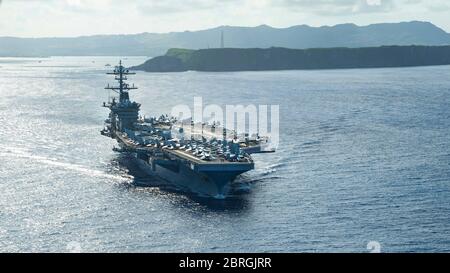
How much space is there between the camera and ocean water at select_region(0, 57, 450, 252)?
139 ft

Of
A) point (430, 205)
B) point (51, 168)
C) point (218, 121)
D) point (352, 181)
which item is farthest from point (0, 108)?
point (430, 205)

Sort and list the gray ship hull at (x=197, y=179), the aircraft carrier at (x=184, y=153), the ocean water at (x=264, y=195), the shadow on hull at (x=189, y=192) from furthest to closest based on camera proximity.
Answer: the aircraft carrier at (x=184, y=153), the gray ship hull at (x=197, y=179), the shadow on hull at (x=189, y=192), the ocean water at (x=264, y=195)

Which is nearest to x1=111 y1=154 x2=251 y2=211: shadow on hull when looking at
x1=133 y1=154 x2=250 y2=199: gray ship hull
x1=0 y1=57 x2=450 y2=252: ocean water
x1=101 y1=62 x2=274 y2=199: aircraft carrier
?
x1=0 y1=57 x2=450 y2=252: ocean water

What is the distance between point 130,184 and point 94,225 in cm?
1591

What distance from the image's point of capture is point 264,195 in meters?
55.5

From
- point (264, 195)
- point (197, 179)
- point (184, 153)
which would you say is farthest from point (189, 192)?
point (264, 195)

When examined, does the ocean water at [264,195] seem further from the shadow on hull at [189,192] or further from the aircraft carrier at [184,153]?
the aircraft carrier at [184,153]

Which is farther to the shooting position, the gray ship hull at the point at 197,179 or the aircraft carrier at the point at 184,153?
the aircraft carrier at the point at 184,153

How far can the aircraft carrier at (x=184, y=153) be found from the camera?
56219 mm

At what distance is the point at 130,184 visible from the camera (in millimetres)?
61781

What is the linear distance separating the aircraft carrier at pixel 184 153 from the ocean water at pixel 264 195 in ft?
6.13

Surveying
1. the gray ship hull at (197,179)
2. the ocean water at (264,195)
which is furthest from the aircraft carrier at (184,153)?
the ocean water at (264,195)

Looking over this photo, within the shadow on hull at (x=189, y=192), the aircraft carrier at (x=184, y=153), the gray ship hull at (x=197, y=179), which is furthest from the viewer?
the aircraft carrier at (x=184, y=153)
